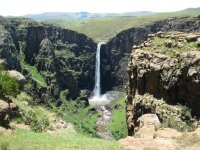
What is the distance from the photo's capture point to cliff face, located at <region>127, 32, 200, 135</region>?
245 feet

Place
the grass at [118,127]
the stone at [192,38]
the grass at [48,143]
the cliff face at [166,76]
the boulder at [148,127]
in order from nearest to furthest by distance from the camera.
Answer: the grass at [48,143]
the boulder at [148,127]
the cliff face at [166,76]
the stone at [192,38]
the grass at [118,127]

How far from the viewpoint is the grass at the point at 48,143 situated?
36.9 meters

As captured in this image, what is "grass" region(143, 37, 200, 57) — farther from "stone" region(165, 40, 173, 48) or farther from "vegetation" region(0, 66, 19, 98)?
"vegetation" region(0, 66, 19, 98)

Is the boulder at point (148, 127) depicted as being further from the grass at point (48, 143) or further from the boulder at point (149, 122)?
the grass at point (48, 143)

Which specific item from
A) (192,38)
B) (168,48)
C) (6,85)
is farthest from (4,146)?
(192,38)

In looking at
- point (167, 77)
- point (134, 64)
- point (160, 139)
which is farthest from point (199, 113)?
point (160, 139)

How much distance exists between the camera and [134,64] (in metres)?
89.6

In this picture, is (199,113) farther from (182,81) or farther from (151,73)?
(151,73)

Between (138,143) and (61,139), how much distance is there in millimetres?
8645

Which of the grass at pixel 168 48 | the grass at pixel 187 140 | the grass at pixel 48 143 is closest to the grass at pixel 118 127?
the grass at pixel 168 48

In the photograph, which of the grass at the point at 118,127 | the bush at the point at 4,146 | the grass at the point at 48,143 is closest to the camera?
the bush at the point at 4,146

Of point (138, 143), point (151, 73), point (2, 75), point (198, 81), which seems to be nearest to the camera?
point (138, 143)

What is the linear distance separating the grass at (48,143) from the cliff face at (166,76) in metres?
34.2

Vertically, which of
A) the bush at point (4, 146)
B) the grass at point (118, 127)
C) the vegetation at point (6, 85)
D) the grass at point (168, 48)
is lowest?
the grass at point (118, 127)
